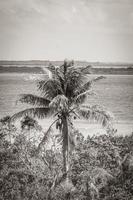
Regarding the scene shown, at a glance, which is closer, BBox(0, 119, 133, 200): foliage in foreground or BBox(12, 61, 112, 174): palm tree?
BBox(0, 119, 133, 200): foliage in foreground

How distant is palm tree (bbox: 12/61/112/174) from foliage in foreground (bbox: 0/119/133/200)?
3.66 feet

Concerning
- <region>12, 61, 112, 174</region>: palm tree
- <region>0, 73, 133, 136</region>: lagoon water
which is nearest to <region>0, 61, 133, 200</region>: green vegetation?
<region>12, 61, 112, 174</region>: palm tree

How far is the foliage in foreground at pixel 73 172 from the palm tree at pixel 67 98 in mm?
1116

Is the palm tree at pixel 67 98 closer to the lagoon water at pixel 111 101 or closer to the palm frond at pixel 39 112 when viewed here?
the palm frond at pixel 39 112

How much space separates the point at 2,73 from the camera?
100500 mm

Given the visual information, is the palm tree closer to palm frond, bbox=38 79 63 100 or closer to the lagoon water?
palm frond, bbox=38 79 63 100

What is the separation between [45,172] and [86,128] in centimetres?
1782

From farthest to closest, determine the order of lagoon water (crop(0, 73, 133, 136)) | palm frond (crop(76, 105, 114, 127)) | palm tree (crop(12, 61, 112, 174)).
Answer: lagoon water (crop(0, 73, 133, 136)) < palm tree (crop(12, 61, 112, 174)) < palm frond (crop(76, 105, 114, 127))

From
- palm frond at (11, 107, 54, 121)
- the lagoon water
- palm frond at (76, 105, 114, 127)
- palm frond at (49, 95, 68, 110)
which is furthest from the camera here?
the lagoon water

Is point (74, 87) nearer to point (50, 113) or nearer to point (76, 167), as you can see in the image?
point (50, 113)

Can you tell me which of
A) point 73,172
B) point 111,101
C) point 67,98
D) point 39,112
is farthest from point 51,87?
point 111,101

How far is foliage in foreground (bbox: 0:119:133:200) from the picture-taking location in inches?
540

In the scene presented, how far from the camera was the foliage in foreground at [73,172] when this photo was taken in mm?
13719

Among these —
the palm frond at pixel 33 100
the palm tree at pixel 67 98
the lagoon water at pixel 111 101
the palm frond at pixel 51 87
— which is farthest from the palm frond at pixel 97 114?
the lagoon water at pixel 111 101
